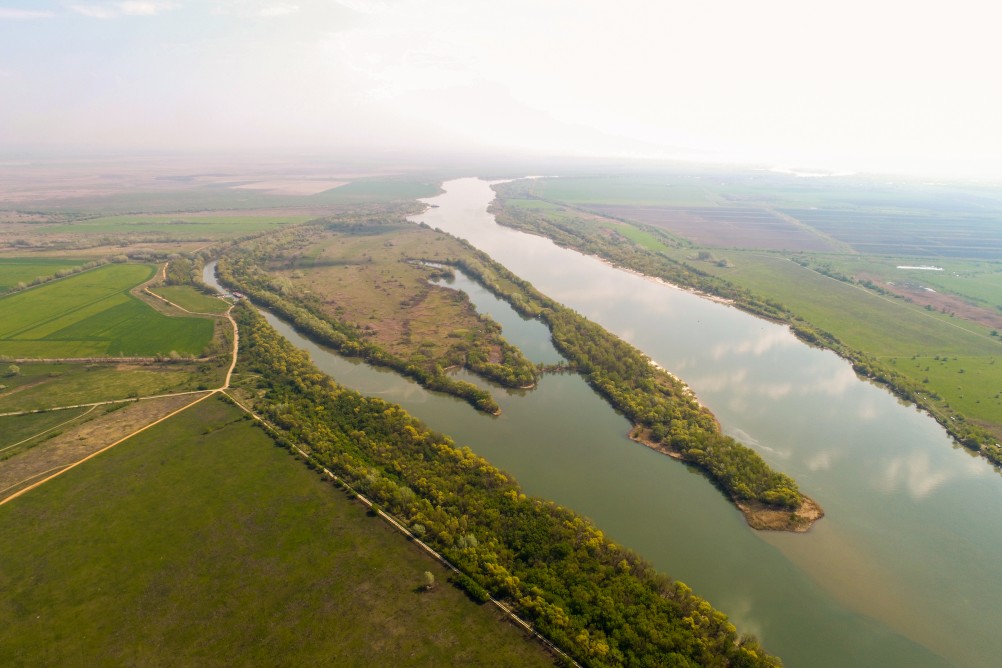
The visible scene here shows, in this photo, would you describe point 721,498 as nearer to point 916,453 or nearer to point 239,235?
point 916,453

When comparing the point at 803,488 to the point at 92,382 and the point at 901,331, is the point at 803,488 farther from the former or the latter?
the point at 92,382

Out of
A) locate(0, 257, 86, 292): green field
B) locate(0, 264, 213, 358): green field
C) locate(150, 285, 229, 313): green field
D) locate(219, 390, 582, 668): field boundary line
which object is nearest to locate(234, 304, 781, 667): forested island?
locate(219, 390, 582, 668): field boundary line

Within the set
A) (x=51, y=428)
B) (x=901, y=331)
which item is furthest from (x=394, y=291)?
(x=901, y=331)

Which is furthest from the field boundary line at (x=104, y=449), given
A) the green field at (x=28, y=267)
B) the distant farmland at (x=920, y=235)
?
the distant farmland at (x=920, y=235)

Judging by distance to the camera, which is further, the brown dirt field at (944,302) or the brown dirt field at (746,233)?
the brown dirt field at (746,233)

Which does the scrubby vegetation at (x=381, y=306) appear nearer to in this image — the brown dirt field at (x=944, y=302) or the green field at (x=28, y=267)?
the green field at (x=28, y=267)

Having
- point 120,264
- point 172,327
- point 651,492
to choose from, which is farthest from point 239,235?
point 651,492

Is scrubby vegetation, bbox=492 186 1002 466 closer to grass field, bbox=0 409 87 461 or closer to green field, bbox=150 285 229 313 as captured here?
green field, bbox=150 285 229 313
